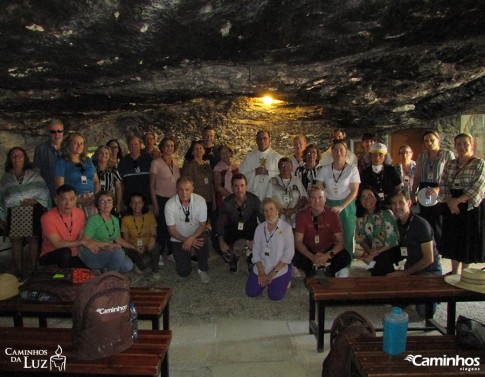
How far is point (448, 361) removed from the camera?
2.41 metres

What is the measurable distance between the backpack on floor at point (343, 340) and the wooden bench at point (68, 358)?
3.60 ft

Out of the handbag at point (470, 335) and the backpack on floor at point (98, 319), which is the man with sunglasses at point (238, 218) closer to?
the backpack on floor at point (98, 319)

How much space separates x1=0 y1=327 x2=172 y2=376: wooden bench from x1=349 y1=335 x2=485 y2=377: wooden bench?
1203 millimetres

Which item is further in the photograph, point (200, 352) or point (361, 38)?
point (361, 38)

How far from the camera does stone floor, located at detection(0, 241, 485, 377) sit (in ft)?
10.9

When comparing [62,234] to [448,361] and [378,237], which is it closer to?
[378,237]

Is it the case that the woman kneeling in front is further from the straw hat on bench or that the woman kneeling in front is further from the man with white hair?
the straw hat on bench

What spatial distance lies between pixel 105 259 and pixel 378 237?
3.24 meters

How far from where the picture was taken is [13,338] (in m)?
2.72

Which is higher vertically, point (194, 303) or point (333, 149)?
point (333, 149)

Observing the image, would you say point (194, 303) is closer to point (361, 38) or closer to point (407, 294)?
point (407, 294)

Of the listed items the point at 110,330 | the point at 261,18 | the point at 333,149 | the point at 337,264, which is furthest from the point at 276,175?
the point at 110,330

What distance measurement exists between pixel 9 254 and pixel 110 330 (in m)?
5.29

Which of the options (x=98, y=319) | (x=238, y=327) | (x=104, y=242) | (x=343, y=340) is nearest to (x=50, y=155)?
(x=104, y=242)
